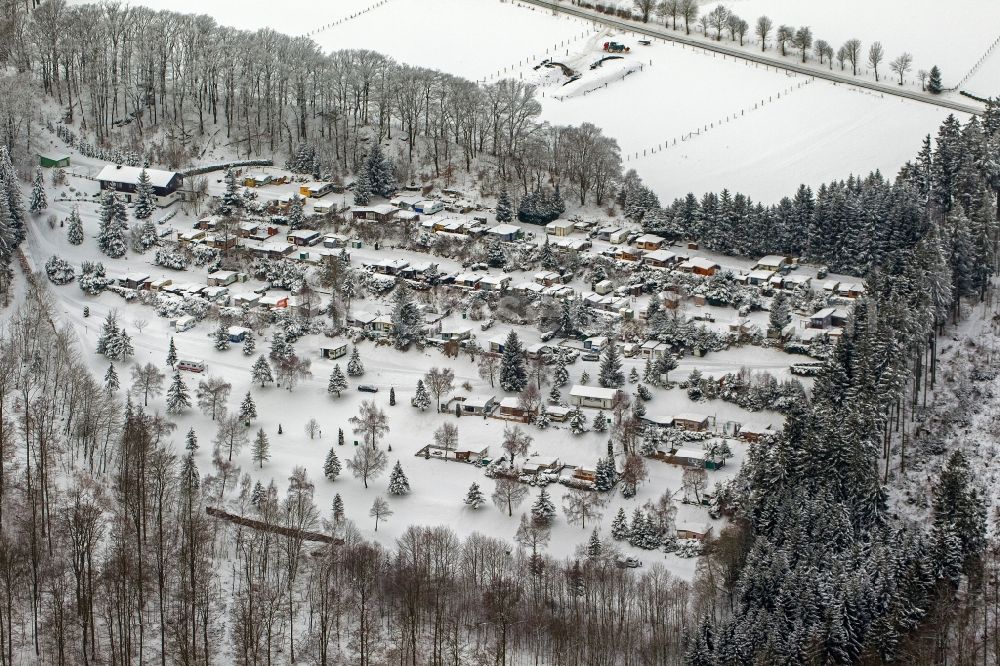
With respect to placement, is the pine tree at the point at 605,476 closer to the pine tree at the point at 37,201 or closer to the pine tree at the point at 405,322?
the pine tree at the point at 405,322

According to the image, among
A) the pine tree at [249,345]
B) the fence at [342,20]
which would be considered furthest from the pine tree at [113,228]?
the fence at [342,20]


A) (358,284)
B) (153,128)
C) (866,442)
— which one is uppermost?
(153,128)

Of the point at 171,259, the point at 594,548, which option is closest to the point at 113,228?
the point at 171,259

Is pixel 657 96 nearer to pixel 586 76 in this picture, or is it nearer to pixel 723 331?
pixel 586 76

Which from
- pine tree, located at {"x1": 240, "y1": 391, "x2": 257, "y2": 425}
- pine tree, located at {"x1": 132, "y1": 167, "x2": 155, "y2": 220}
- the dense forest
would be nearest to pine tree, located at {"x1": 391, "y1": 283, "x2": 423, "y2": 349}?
pine tree, located at {"x1": 240, "y1": 391, "x2": 257, "y2": 425}

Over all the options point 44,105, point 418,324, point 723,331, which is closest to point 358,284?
point 418,324

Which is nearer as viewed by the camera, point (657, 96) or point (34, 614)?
point (34, 614)

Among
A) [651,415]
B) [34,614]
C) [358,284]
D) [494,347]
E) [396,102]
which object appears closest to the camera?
[34,614]

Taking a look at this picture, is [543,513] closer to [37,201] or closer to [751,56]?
[37,201]
